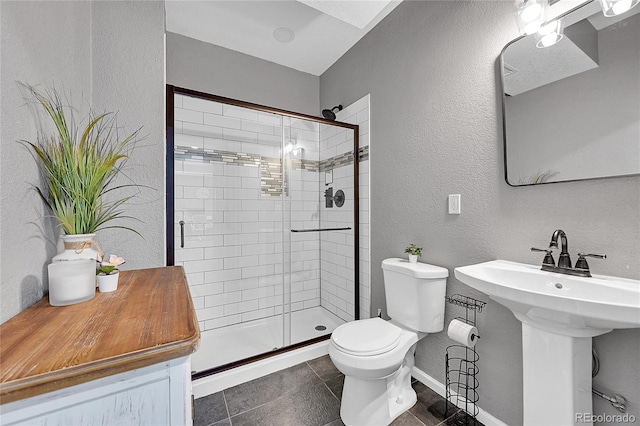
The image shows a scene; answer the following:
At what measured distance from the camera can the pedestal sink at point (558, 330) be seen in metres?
0.88

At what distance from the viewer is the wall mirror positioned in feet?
3.26

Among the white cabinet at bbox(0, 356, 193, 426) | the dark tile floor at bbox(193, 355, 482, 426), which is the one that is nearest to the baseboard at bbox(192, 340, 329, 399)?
the dark tile floor at bbox(193, 355, 482, 426)

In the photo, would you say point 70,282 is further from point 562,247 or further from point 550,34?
point 550,34

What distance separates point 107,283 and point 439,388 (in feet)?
6.08

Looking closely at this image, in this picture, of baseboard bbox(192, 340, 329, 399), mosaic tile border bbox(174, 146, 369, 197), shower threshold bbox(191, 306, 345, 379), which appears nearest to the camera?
baseboard bbox(192, 340, 329, 399)

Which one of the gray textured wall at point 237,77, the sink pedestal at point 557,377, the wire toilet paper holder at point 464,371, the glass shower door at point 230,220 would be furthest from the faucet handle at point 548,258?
the gray textured wall at point 237,77

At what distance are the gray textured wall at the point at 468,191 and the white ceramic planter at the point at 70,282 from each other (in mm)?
1678

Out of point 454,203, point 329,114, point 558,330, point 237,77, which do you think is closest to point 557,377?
point 558,330

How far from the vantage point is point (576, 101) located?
112 cm

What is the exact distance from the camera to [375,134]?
7.19 feet

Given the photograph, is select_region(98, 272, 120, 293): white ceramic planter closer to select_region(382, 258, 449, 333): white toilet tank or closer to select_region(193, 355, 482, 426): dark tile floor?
select_region(193, 355, 482, 426): dark tile floor

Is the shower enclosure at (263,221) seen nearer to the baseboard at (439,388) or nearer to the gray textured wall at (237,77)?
the gray textured wall at (237,77)

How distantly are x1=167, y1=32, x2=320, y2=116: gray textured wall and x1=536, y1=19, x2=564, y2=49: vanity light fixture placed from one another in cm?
206

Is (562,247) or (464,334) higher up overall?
(562,247)
